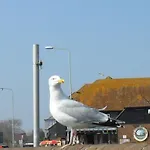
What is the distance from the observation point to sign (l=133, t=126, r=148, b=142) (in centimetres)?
5144

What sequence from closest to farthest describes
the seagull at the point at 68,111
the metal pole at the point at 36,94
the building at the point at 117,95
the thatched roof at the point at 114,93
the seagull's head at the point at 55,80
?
1. the seagull's head at the point at 55,80
2. the seagull at the point at 68,111
3. the metal pole at the point at 36,94
4. the building at the point at 117,95
5. the thatched roof at the point at 114,93

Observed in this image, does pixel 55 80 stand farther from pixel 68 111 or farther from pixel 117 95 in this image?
pixel 117 95

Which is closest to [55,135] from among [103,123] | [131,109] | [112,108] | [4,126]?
[112,108]

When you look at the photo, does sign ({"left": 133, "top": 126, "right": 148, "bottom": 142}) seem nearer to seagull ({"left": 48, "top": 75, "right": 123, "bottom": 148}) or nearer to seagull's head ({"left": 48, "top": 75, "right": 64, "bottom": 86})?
seagull ({"left": 48, "top": 75, "right": 123, "bottom": 148})

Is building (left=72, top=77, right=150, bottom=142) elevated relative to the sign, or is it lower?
elevated

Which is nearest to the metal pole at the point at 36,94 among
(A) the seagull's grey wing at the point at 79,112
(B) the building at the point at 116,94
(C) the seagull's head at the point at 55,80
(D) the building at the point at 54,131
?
(A) the seagull's grey wing at the point at 79,112

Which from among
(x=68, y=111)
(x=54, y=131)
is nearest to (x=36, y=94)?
(x=68, y=111)

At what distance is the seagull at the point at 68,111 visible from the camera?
10.5m

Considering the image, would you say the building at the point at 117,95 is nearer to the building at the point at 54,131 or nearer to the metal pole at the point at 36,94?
the building at the point at 54,131

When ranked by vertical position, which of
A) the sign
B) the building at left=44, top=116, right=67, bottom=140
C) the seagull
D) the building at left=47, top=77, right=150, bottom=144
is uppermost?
the building at left=47, top=77, right=150, bottom=144

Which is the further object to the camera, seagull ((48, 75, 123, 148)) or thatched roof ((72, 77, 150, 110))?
thatched roof ((72, 77, 150, 110))

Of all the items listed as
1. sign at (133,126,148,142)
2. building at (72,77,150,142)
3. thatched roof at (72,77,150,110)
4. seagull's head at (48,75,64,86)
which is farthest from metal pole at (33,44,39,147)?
thatched roof at (72,77,150,110)

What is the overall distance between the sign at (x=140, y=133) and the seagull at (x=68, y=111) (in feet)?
133

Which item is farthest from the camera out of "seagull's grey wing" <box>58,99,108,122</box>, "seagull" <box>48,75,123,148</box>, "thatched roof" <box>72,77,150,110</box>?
"thatched roof" <box>72,77,150,110</box>
